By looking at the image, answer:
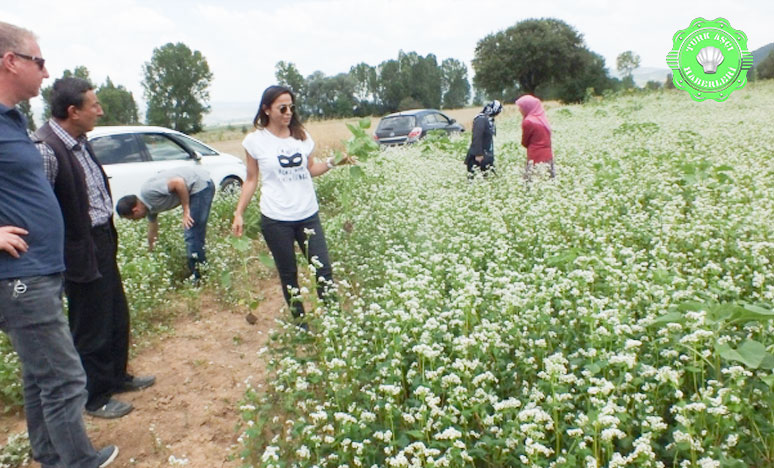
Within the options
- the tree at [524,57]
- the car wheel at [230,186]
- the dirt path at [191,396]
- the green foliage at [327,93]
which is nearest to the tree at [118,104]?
the green foliage at [327,93]

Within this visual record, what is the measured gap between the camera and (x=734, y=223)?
4184 mm

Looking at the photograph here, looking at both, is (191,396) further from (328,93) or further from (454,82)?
(454,82)

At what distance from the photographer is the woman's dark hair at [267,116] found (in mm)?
3877

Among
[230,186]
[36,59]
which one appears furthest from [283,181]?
[230,186]

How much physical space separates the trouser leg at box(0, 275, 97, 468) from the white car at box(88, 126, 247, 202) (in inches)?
207

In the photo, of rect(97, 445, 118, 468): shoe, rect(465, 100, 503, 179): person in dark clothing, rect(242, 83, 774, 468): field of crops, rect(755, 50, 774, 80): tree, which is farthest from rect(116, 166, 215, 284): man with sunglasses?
rect(755, 50, 774, 80): tree

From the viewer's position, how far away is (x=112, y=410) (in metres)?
3.54

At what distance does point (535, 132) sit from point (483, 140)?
0.80 meters

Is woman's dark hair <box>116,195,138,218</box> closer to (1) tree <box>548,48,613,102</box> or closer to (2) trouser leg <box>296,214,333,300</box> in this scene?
(2) trouser leg <box>296,214,333,300</box>

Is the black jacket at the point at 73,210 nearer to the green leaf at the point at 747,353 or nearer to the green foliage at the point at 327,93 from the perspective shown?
the green leaf at the point at 747,353

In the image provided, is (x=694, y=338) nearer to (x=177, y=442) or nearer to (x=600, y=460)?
(x=600, y=460)

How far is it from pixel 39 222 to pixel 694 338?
116 inches

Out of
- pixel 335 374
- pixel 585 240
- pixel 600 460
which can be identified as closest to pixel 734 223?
pixel 585 240

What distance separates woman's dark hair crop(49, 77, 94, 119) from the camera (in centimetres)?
316
